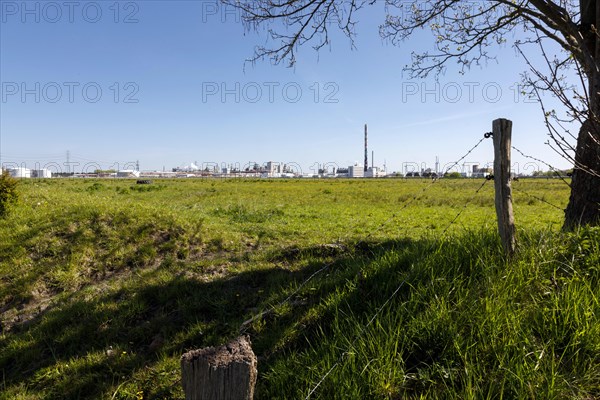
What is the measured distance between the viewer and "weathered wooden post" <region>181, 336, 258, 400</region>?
192 cm

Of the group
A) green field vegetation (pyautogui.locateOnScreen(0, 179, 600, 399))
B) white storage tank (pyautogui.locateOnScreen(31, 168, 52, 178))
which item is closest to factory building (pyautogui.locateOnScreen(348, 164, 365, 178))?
white storage tank (pyautogui.locateOnScreen(31, 168, 52, 178))

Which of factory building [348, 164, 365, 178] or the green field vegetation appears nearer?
the green field vegetation

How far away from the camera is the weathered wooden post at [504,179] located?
12.2 feet

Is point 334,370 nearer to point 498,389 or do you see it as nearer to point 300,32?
point 498,389

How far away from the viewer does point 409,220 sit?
1313 centimetres

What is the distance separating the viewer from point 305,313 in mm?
4242

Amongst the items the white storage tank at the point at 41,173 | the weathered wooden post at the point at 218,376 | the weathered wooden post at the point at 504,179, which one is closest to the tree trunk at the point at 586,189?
the weathered wooden post at the point at 504,179

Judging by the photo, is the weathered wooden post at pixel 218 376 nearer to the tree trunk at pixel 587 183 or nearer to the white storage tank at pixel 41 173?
the tree trunk at pixel 587 183

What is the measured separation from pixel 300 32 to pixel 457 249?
5349mm

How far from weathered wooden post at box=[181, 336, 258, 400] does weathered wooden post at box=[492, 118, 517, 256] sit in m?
3.17

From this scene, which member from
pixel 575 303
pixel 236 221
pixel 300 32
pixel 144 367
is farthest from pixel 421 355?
pixel 236 221

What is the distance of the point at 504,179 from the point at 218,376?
3.45 metres

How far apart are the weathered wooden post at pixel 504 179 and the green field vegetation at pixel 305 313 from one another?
192 millimetres

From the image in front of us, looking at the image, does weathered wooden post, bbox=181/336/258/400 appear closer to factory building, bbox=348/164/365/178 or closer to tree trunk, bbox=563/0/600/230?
tree trunk, bbox=563/0/600/230
